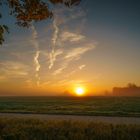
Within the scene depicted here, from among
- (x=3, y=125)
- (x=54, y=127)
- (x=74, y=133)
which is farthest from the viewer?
(x=3, y=125)

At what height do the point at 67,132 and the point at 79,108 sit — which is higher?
the point at 79,108

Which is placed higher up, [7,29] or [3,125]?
[7,29]

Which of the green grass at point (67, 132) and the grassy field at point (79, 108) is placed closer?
the green grass at point (67, 132)

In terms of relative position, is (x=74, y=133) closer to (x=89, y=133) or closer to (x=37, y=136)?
(x=89, y=133)

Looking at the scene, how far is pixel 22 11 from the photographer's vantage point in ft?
50.2

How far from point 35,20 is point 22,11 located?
87 centimetres

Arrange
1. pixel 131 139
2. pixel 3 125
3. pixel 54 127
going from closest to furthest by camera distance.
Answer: pixel 131 139 → pixel 54 127 → pixel 3 125

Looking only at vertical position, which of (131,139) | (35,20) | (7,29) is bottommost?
(131,139)

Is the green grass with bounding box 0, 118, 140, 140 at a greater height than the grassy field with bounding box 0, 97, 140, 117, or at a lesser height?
lesser

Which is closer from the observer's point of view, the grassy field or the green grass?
the green grass

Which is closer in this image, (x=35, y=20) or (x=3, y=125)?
(x=35, y=20)

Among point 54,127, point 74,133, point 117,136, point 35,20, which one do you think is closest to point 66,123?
point 54,127

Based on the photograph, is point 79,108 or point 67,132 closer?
point 67,132

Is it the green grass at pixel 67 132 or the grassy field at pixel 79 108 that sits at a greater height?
the grassy field at pixel 79 108
